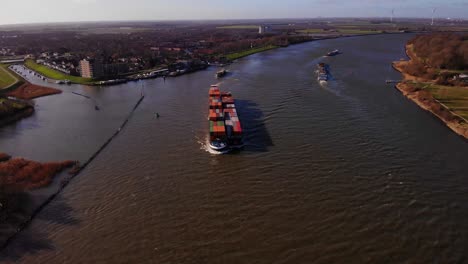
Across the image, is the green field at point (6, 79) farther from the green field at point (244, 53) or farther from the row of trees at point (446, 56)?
the row of trees at point (446, 56)

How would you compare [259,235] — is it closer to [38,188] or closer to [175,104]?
[38,188]

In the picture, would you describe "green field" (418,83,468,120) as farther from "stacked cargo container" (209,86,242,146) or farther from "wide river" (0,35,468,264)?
"stacked cargo container" (209,86,242,146)

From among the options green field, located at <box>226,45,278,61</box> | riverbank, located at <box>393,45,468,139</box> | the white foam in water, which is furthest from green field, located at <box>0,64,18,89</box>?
riverbank, located at <box>393,45,468,139</box>

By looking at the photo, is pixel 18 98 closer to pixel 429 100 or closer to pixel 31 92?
pixel 31 92

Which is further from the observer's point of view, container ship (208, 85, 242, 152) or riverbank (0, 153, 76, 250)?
container ship (208, 85, 242, 152)

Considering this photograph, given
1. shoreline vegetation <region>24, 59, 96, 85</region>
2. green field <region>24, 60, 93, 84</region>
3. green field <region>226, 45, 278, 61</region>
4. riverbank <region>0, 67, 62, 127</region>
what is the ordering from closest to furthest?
riverbank <region>0, 67, 62, 127</region> → shoreline vegetation <region>24, 59, 96, 85</region> → green field <region>24, 60, 93, 84</region> → green field <region>226, 45, 278, 61</region>

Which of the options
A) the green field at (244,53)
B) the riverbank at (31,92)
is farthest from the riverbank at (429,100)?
the riverbank at (31,92)

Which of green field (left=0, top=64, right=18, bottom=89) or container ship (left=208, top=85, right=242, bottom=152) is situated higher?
green field (left=0, top=64, right=18, bottom=89)
